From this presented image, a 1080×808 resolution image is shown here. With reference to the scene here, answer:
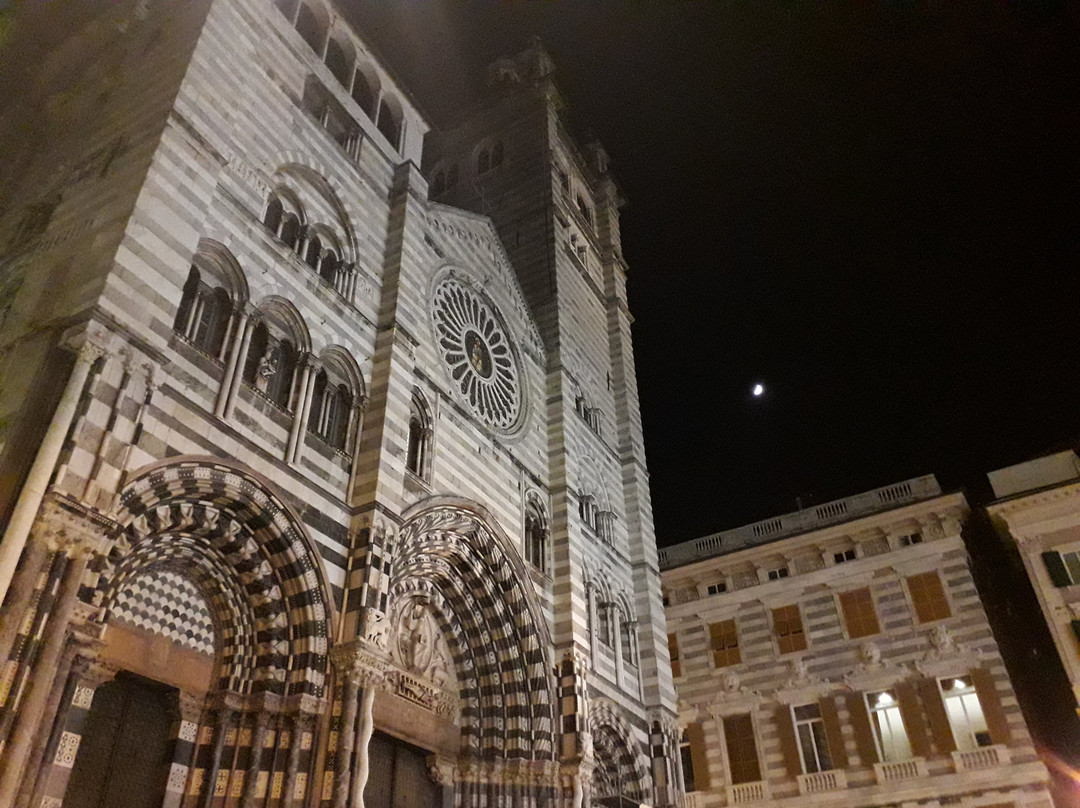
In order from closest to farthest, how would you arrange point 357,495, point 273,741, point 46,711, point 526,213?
point 46,711 < point 273,741 < point 357,495 < point 526,213

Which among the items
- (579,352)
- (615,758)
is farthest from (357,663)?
(579,352)

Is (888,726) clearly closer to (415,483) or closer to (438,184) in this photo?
(415,483)

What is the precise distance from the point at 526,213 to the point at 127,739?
2034 cm

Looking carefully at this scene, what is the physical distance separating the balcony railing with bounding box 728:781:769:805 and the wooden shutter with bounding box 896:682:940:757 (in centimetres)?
414

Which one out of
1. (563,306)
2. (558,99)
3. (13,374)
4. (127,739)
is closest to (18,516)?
(13,374)

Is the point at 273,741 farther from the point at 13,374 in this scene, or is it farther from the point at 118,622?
the point at 13,374

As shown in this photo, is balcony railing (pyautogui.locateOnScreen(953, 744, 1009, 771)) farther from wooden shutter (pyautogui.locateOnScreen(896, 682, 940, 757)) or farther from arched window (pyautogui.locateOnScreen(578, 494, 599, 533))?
arched window (pyautogui.locateOnScreen(578, 494, 599, 533))

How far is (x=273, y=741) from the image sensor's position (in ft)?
35.8

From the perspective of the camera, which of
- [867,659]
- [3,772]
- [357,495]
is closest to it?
[3,772]

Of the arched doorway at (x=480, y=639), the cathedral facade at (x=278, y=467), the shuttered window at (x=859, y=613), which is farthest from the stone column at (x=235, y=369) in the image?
the shuttered window at (x=859, y=613)

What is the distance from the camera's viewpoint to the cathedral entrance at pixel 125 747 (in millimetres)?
9586

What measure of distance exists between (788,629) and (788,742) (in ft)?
10.7

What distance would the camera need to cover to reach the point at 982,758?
2045cm

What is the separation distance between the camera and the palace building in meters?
21.0
